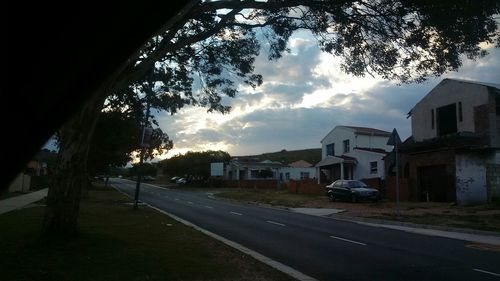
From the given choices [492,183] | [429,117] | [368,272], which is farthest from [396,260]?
[429,117]

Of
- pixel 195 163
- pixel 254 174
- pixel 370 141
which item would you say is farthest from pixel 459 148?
pixel 195 163

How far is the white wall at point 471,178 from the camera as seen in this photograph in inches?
1208

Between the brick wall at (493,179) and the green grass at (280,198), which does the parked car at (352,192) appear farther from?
the brick wall at (493,179)

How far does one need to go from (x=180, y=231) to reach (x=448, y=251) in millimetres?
7071

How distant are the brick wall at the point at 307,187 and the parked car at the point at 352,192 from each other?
8.46 meters

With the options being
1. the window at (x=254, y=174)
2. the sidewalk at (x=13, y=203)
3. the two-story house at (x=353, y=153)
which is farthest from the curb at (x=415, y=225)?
the window at (x=254, y=174)

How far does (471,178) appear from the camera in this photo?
31000mm

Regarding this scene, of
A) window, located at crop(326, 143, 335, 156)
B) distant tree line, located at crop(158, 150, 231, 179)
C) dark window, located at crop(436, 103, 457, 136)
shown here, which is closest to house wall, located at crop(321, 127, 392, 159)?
window, located at crop(326, 143, 335, 156)

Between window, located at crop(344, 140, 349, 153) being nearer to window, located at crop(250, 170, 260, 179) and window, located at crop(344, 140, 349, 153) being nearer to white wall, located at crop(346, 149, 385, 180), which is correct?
white wall, located at crop(346, 149, 385, 180)

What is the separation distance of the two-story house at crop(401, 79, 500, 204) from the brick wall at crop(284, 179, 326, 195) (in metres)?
10.5

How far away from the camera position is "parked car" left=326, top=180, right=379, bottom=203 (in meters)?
33.8

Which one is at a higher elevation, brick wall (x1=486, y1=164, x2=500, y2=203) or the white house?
the white house


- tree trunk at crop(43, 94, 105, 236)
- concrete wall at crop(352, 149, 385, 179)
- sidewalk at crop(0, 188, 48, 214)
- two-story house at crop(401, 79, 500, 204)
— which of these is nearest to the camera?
tree trunk at crop(43, 94, 105, 236)

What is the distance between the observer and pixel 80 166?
11.3 m
